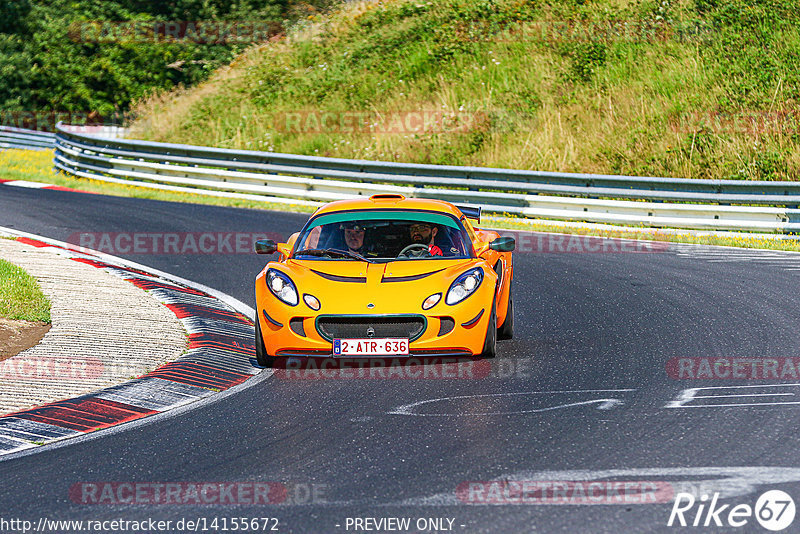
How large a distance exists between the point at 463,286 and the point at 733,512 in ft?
12.7

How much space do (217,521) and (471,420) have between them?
2231mm

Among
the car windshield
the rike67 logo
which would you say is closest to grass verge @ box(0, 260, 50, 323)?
the car windshield

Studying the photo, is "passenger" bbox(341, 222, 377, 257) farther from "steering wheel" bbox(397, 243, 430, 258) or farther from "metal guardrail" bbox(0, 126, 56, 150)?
"metal guardrail" bbox(0, 126, 56, 150)

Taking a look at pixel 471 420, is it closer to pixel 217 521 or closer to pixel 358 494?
pixel 358 494

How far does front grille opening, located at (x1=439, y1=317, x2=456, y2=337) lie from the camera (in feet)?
27.0

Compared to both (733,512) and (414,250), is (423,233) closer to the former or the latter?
(414,250)

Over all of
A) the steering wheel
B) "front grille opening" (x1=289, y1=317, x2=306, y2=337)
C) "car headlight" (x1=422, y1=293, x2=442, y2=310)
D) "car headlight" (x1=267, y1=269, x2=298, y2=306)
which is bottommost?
"front grille opening" (x1=289, y1=317, x2=306, y2=337)

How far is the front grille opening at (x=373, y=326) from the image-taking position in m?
8.17

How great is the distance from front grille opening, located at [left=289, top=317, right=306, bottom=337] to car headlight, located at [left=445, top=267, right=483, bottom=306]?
113 cm

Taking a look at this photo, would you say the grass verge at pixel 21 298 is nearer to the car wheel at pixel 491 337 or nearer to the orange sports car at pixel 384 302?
the orange sports car at pixel 384 302

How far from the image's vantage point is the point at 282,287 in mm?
8594

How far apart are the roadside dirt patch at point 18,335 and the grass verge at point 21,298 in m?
0.15

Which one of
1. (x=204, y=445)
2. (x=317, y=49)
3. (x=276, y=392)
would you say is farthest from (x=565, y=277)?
(x=317, y=49)

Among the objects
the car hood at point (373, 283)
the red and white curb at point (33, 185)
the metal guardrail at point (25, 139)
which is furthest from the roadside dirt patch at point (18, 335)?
the metal guardrail at point (25, 139)
